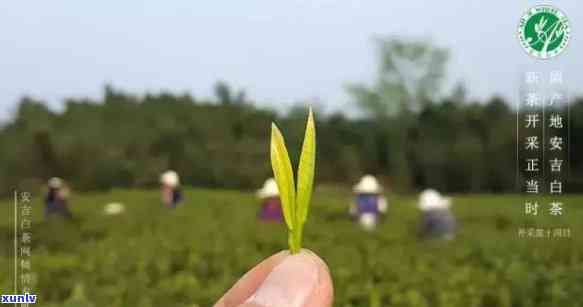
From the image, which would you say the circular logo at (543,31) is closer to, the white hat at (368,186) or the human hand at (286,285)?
the human hand at (286,285)

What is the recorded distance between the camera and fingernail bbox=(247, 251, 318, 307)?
1278mm

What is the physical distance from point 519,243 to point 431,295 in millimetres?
1725

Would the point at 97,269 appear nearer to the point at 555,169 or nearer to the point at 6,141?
the point at 555,169

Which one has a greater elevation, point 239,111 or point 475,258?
point 239,111

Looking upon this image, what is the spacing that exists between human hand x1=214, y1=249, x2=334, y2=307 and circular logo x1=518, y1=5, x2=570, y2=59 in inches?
109

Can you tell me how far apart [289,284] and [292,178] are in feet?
0.94

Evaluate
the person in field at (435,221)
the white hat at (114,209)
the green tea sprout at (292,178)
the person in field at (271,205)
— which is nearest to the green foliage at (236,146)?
the white hat at (114,209)

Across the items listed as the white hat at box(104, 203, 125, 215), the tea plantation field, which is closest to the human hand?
the tea plantation field

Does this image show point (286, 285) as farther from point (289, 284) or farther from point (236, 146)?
point (236, 146)

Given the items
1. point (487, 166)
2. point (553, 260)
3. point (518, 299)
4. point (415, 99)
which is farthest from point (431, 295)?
point (415, 99)

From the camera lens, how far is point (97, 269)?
3902 mm

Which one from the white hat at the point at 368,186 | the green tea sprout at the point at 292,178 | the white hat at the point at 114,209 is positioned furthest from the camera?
the white hat at the point at 114,209

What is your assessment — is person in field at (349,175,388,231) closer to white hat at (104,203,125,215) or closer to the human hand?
white hat at (104,203,125,215)

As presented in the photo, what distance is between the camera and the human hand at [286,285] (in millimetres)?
1281
